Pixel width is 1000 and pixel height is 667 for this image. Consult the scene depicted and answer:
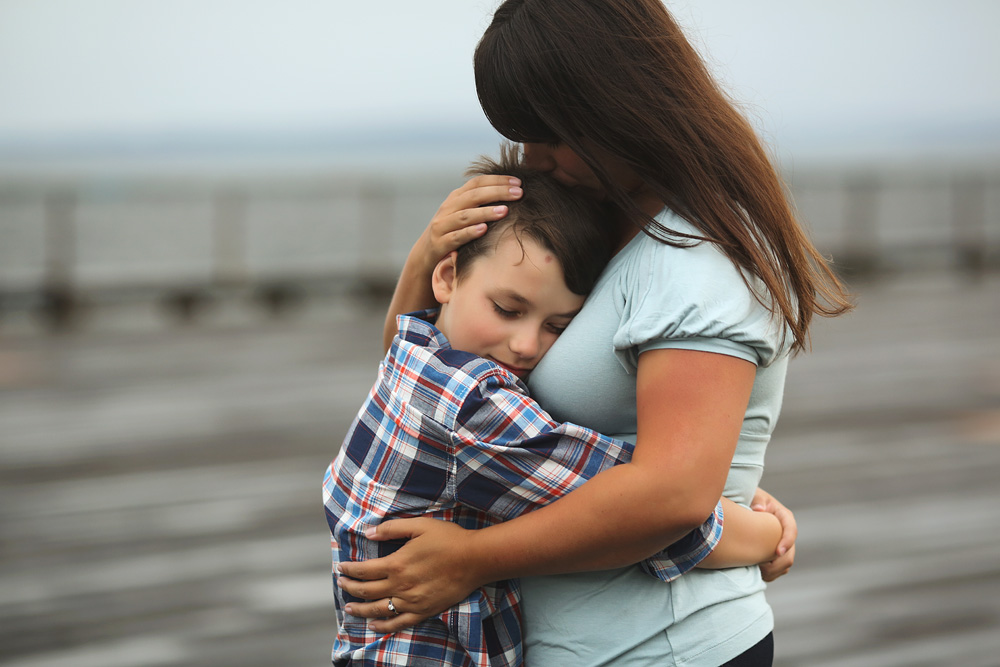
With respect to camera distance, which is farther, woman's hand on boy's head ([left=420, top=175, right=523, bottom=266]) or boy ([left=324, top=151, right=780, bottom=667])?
woman's hand on boy's head ([left=420, top=175, right=523, bottom=266])

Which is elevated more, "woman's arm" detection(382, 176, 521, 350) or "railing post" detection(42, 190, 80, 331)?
"woman's arm" detection(382, 176, 521, 350)

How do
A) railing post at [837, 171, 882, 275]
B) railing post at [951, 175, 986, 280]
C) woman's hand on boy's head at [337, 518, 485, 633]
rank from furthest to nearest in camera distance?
railing post at [951, 175, 986, 280] → railing post at [837, 171, 882, 275] → woman's hand on boy's head at [337, 518, 485, 633]

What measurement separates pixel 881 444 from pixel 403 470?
190 inches

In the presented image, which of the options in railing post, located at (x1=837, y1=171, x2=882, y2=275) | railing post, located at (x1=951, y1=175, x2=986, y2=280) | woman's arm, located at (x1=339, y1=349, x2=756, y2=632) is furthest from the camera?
railing post, located at (x1=951, y1=175, x2=986, y2=280)

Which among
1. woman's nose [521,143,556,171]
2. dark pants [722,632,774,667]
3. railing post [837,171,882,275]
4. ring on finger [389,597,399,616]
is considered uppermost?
woman's nose [521,143,556,171]

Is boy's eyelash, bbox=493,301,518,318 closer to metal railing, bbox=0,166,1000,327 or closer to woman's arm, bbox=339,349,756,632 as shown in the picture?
woman's arm, bbox=339,349,756,632

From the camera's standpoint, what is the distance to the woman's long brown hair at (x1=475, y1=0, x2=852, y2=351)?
3.96 feet

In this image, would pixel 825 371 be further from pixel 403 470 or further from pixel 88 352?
pixel 403 470

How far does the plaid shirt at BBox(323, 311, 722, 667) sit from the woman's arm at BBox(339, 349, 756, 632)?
0.06 metres

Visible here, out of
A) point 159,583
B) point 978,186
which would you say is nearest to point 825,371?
point 159,583

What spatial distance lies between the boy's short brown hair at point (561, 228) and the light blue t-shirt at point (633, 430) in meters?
0.03

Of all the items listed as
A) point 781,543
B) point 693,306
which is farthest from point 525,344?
point 781,543

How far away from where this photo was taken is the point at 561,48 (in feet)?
4.01

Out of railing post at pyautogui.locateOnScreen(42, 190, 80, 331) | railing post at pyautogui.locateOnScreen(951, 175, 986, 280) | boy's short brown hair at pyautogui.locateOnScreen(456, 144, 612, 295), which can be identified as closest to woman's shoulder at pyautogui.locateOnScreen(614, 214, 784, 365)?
boy's short brown hair at pyautogui.locateOnScreen(456, 144, 612, 295)
